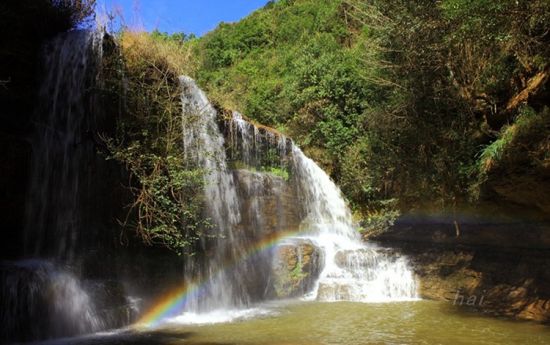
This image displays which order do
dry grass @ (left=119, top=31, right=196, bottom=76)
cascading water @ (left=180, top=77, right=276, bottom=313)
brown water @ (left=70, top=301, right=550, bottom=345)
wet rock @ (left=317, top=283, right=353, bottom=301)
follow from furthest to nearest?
wet rock @ (left=317, top=283, right=353, bottom=301) < cascading water @ (left=180, top=77, right=276, bottom=313) < dry grass @ (left=119, top=31, right=196, bottom=76) < brown water @ (left=70, top=301, right=550, bottom=345)

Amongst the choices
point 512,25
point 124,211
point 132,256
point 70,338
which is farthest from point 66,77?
point 512,25

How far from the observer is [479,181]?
406 inches

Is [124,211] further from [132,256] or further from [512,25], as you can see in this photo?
[512,25]

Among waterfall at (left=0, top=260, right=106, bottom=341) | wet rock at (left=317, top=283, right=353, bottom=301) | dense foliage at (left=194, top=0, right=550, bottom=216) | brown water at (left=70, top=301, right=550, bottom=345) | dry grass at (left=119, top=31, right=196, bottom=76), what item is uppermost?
dry grass at (left=119, top=31, right=196, bottom=76)

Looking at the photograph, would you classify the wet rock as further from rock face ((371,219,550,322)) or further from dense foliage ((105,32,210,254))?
dense foliage ((105,32,210,254))

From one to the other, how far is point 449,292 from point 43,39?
11172mm

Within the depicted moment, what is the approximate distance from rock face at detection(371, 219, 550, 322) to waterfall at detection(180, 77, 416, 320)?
675 millimetres

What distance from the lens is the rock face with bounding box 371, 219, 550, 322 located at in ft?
34.6

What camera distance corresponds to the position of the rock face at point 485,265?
1053cm

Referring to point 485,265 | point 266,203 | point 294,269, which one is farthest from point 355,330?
point 266,203

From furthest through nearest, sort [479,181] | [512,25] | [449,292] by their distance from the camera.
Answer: [449,292]
[479,181]
[512,25]

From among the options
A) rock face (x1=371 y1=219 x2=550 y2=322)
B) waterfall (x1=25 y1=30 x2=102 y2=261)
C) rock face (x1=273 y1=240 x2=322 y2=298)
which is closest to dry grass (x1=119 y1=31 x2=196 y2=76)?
waterfall (x1=25 y1=30 x2=102 y2=261)

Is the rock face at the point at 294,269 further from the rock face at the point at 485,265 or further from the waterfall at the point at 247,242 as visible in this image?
the rock face at the point at 485,265

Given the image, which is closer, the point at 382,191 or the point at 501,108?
the point at 501,108
